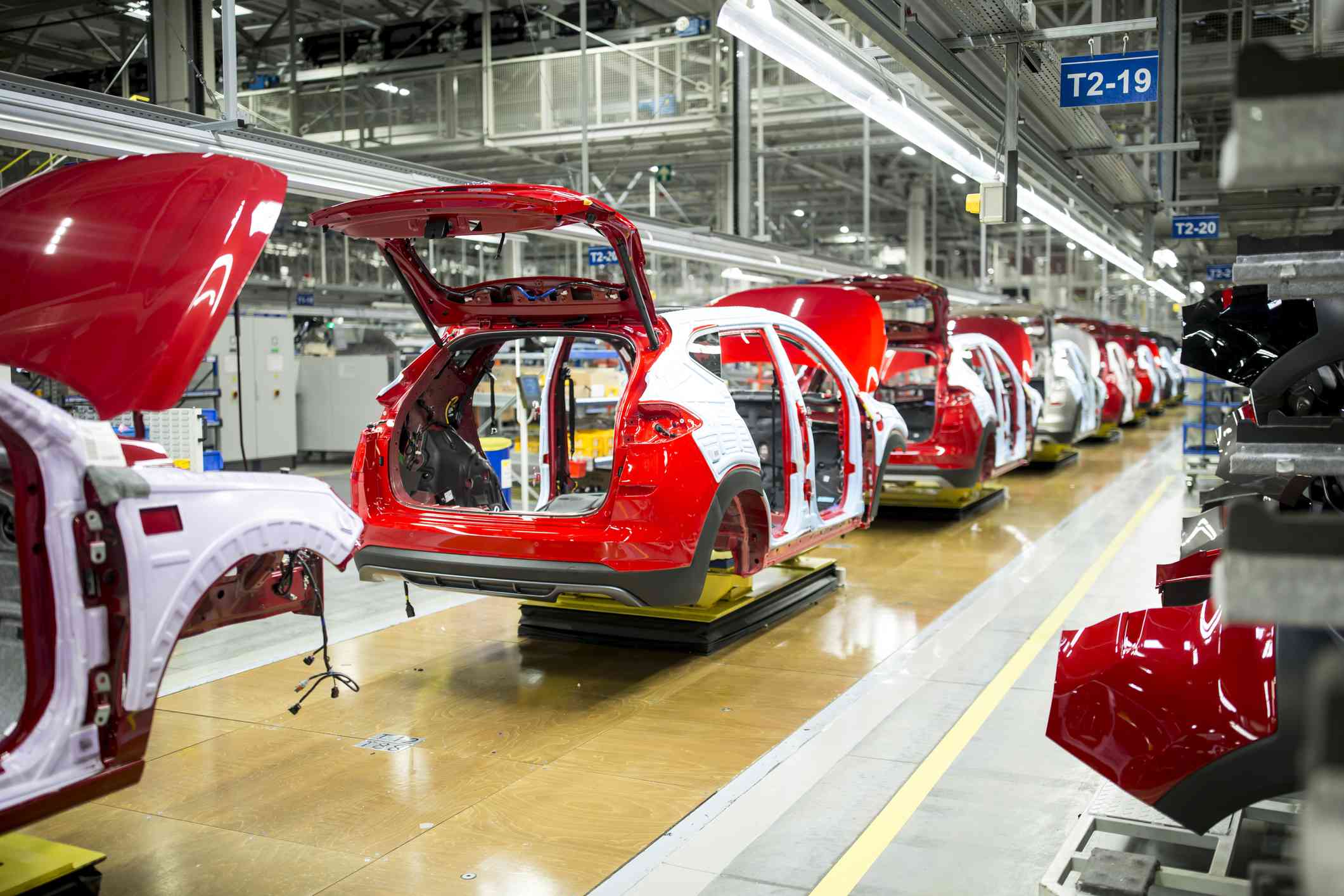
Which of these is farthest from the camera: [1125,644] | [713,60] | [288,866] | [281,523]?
[713,60]

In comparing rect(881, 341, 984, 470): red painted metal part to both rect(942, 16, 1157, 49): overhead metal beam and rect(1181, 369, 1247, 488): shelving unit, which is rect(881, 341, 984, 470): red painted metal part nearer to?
rect(1181, 369, 1247, 488): shelving unit

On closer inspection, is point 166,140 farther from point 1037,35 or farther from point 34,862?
point 1037,35

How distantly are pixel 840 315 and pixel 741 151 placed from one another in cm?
368

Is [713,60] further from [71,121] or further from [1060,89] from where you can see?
[71,121]

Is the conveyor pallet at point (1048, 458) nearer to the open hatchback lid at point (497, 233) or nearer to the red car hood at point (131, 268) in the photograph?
the open hatchback lid at point (497, 233)

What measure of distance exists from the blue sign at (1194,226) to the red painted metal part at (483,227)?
538 inches

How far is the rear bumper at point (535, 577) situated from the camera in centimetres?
472

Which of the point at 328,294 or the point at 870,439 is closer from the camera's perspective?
the point at 870,439

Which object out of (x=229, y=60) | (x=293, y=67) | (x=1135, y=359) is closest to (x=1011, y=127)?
(x=229, y=60)

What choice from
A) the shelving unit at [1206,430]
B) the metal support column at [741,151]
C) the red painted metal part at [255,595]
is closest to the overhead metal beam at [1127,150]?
the shelving unit at [1206,430]

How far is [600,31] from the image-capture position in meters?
15.9

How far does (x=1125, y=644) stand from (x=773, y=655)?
3.06 m

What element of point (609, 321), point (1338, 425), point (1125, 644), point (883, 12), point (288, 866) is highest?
point (883, 12)

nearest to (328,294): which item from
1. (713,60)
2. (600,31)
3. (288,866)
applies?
(600,31)
